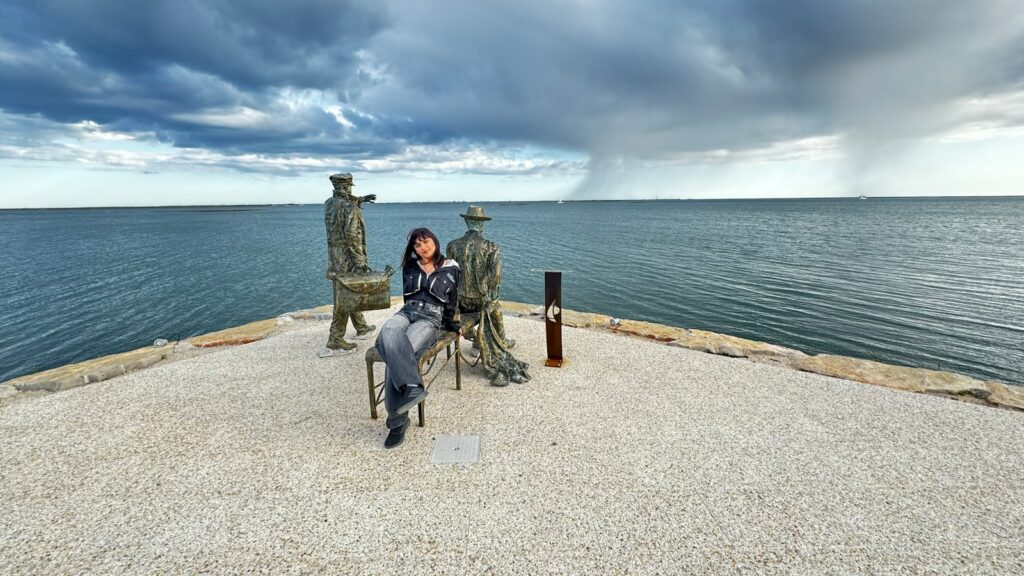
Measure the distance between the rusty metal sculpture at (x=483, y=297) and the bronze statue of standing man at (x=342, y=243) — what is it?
7.20 ft

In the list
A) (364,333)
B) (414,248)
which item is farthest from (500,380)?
(364,333)

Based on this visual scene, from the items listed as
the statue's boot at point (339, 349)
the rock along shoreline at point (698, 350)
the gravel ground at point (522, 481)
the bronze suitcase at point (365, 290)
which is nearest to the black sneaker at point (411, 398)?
the gravel ground at point (522, 481)

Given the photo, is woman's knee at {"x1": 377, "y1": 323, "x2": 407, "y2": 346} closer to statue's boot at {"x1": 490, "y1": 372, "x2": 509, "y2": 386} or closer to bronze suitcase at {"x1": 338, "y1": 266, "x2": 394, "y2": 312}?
statue's boot at {"x1": 490, "y1": 372, "x2": 509, "y2": 386}

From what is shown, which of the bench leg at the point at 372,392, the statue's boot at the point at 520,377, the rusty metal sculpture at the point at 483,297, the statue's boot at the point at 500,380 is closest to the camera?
the bench leg at the point at 372,392

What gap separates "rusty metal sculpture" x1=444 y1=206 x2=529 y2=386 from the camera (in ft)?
21.6

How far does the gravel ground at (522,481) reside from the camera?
137 inches

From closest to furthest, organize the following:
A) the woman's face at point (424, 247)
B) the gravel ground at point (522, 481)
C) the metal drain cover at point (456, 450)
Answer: the gravel ground at point (522, 481)
the metal drain cover at point (456, 450)
the woman's face at point (424, 247)

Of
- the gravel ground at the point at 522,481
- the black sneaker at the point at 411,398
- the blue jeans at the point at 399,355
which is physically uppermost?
the blue jeans at the point at 399,355

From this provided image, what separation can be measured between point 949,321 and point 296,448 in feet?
72.5

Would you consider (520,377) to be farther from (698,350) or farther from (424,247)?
(698,350)

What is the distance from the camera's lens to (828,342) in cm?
1430

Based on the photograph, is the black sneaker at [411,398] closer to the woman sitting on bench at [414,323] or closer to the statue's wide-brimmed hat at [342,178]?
the woman sitting on bench at [414,323]

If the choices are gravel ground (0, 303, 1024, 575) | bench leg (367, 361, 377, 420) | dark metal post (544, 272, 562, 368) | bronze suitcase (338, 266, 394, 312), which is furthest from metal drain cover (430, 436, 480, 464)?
bronze suitcase (338, 266, 394, 312)

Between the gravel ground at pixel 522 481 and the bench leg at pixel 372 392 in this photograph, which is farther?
the bench leg at pixel 372 392
